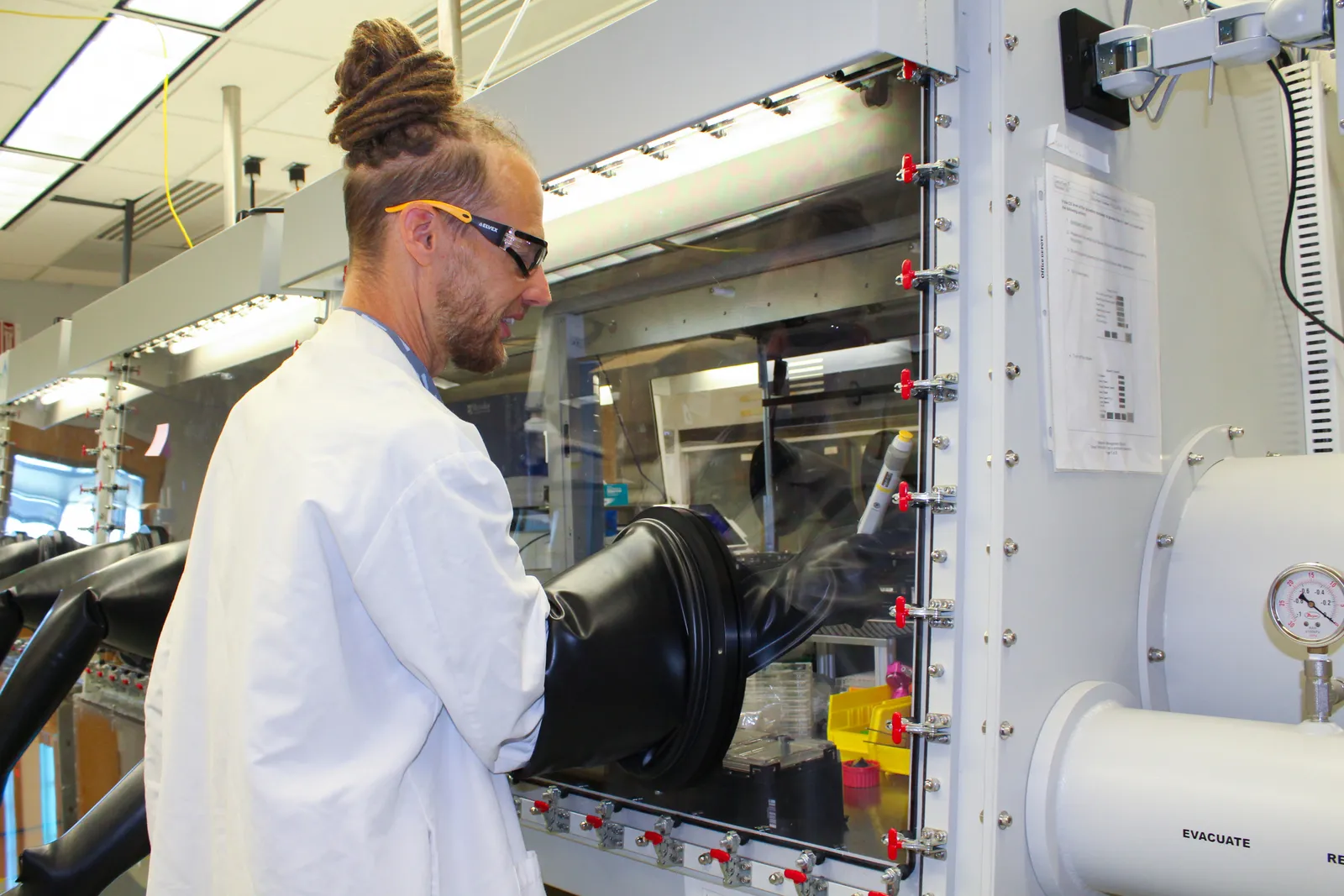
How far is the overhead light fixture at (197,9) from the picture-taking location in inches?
133

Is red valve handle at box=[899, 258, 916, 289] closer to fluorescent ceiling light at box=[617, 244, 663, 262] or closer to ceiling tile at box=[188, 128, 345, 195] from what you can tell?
fluorescent ceiling light at box=[617, 244, 663, 262]

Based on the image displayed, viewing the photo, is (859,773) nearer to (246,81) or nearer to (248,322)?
(248,322)

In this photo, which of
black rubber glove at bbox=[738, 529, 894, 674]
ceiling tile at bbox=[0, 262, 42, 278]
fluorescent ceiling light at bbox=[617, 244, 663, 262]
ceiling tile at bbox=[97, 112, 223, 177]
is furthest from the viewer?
ceiling tile at bbox=[0, 262, 42, 278]

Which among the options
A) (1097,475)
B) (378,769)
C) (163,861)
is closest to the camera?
(378,769)

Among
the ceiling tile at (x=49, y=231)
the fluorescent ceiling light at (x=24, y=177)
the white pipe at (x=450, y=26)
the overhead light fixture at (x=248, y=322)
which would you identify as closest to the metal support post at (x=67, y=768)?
the overhead light fixture at (x=248, y=322)

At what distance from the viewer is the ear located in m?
1.15

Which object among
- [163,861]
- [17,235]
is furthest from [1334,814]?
[17,235]

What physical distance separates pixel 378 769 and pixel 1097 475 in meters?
0.96

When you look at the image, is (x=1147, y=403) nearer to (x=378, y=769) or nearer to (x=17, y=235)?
(x=378, y=769)

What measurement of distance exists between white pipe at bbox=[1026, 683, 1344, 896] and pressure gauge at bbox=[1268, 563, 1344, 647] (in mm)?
114

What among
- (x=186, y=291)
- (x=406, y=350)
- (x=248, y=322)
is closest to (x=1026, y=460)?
(x=406, y=350)

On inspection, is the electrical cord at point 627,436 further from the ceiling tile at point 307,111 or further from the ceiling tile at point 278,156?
the ceiling tile at point 278,156

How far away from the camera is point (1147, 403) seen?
1443mm

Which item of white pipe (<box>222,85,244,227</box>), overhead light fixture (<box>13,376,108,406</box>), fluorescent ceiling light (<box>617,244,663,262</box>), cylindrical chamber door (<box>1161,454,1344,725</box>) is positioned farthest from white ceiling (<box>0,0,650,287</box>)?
cylindrical chamber door (<box>1161,454,1344,725</box>)
